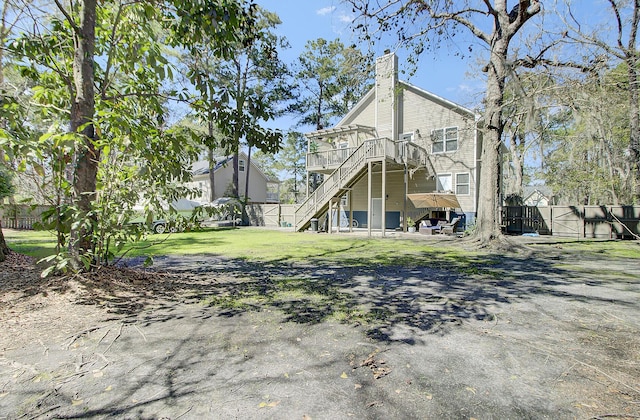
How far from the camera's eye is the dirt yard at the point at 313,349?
2.07m

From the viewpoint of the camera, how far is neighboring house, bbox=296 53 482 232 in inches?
650

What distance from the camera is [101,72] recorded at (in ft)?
17.5

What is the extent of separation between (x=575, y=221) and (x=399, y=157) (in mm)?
9246

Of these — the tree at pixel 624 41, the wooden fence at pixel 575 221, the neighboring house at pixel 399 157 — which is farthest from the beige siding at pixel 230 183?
the tree at pixel 624 41

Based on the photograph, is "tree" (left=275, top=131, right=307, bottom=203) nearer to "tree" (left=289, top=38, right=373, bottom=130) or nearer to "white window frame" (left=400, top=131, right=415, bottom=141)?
"tree" (left=289, top=38, right=373, bottom=130)

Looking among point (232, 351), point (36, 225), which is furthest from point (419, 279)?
point (36, 225)

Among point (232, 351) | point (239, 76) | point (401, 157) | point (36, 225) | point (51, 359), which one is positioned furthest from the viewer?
point (239, 76)

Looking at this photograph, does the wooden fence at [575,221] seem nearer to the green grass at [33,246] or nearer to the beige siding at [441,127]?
the beige siding at [441,127]

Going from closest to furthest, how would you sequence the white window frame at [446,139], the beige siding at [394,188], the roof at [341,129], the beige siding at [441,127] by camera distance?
the beige siding at [441,127] < the white window frame at [446,139] < the roof at [341,129] < the beige siding at [394,188]

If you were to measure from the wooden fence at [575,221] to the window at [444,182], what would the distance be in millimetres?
3306

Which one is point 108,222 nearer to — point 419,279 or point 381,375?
point 381,375

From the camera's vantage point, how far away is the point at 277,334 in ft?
10.7

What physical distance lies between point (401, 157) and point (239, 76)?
51.8 feet

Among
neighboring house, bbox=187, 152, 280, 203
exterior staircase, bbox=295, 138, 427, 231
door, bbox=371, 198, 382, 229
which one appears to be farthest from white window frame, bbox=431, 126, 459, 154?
neighboring house, bbox=187, 152, 280, 203
